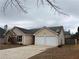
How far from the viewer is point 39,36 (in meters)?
35.2

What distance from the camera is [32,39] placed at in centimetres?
3919

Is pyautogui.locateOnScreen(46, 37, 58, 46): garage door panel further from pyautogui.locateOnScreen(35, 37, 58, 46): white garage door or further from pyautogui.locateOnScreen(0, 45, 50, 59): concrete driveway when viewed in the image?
pyautogui.locateOnScreen(0, 45, 50, 59): concrete driveway


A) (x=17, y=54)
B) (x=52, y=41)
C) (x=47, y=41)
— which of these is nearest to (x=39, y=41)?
(x=47, y=41)

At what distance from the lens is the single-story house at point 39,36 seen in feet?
110

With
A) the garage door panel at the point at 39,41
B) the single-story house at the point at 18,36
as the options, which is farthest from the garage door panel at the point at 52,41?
the single-story house at the point at 18,36

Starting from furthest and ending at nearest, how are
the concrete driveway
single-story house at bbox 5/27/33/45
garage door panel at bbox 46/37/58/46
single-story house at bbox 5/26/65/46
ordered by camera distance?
single-story house at bbox 5/27/33/45 → single-story house at bbox 5/26/65/46 → garage door panel at bbox 46/37/58/46 → the concrete driveway

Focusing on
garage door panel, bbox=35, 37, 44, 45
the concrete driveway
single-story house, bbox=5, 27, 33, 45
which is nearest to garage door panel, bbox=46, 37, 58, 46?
garage door panel, bbox=35, 37, 44, 45

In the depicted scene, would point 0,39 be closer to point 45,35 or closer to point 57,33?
point 45,35

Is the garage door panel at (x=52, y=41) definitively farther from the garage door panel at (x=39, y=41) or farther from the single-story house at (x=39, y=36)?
the garage door panel at (x=39, y=41)

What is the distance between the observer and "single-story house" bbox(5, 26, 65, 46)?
33531 mm

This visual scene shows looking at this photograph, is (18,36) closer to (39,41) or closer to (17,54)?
(39,41)

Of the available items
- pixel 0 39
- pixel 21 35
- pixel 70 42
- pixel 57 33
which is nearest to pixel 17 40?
pixel 21 35

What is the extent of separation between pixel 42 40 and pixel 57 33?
3572 mm

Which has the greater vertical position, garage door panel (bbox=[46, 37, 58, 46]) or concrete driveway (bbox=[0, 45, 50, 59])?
garage door panel (bbox=[46, 37, 58, 46])
